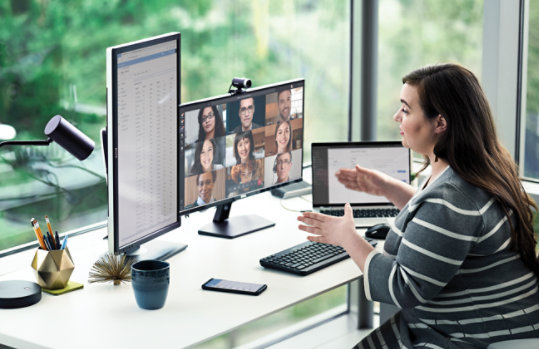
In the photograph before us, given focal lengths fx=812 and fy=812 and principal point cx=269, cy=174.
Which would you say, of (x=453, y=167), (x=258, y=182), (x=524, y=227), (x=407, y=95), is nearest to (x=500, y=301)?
(x=524, y=227)

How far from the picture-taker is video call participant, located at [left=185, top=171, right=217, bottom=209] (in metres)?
2.45

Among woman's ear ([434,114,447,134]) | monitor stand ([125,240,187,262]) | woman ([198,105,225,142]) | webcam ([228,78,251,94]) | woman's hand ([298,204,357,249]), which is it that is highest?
webcam ([228,78,251,94])

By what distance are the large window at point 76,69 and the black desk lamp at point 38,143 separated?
37cm

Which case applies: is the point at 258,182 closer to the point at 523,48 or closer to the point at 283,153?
the point at 283,153

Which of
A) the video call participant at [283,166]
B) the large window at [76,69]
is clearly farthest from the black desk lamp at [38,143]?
the video call participant at [283,166]

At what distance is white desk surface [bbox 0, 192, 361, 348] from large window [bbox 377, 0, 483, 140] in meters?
1.17

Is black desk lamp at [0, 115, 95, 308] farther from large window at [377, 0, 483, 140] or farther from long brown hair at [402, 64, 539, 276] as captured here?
large window at [377, 0, 483, 140]

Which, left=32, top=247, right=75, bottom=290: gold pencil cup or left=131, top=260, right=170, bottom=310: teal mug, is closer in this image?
left=131, top=260, right=170, bottom=310: teal mug

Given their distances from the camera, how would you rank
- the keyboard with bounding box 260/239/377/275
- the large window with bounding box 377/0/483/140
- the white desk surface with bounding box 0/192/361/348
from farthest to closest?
the large window with bounding box 377/0/483/140, the keyboard with bounding box 260/239/377/275, the white desk surface with bounding box 0/192/361/348

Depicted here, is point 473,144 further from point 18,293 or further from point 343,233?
point 18,293

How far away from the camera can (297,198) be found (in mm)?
2926

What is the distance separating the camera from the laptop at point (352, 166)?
2.74 meters

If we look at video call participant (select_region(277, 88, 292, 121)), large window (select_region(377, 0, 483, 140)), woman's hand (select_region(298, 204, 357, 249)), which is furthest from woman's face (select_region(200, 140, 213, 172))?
large window (select_region(377, 0, 483, 140))

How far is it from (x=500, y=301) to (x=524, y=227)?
0.19 meters
